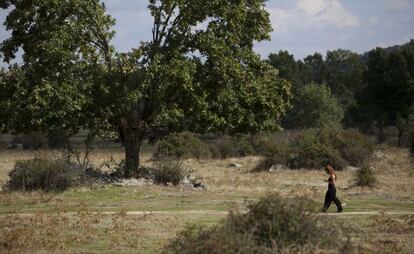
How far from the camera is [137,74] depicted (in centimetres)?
2434

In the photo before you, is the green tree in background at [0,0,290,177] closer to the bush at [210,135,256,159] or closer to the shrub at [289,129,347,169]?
the shrub at [289,129,347,169]

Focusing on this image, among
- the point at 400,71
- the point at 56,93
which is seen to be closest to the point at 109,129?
the point at 56,93

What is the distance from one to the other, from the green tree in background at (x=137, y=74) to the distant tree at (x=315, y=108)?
48866 mm

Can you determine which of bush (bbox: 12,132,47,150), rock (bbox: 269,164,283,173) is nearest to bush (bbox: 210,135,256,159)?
rock (bbox: 269,164,283,173)

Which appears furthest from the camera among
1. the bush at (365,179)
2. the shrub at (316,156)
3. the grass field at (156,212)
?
the shrub at (316,156)

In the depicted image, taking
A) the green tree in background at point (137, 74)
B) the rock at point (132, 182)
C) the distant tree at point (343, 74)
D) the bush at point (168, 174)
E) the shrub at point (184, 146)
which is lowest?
the rock at point (132, 182)

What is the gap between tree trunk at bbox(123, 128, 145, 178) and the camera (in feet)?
88.3

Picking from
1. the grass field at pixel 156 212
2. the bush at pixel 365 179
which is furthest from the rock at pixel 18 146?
the bush at pixel 365 179

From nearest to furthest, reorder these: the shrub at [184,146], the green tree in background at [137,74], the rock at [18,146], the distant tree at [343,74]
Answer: the green tree in background at [137,74] < the shrub at [184,146] < the rock at [18,146] < the distant tree at [343,74]

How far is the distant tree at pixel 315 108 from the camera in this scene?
75.4 metres

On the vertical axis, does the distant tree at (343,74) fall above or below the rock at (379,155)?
above

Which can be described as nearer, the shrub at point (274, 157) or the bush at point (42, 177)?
the bush at point (42, 177)

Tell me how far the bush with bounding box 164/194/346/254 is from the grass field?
4.19ft

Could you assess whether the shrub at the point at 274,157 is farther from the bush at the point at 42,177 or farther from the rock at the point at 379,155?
the bush at the point at 42,177
